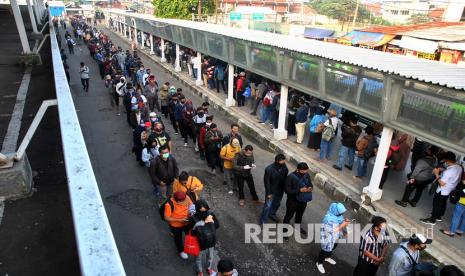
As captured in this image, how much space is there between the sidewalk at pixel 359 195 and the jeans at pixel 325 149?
236 mm

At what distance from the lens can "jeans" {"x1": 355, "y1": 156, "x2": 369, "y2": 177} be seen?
788 cm

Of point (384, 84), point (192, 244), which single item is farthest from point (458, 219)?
point (192, 244)

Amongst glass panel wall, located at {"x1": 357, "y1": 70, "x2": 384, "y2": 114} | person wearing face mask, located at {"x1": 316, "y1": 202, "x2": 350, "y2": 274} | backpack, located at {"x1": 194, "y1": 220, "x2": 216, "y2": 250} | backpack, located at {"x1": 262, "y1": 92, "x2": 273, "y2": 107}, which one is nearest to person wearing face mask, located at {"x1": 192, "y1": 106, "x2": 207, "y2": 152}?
backpack, located at {"x1": 262, "y1": 92, "x2": 273, "y2": 107}

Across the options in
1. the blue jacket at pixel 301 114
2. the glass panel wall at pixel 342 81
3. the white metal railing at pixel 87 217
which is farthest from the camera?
the blue jacket at pixel 301 114

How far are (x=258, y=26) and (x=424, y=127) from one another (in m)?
28.8

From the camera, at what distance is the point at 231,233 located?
6.41m

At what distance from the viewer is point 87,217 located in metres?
2.22

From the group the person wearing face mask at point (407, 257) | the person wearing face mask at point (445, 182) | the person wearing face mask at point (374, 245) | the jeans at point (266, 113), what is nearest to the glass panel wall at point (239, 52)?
the jeans at point (266, 113)

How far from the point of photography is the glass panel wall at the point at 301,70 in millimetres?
8578

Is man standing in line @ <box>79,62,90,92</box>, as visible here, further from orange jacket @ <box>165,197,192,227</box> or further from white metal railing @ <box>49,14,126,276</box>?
white metal railing @ <box>49,14,126,276</box>

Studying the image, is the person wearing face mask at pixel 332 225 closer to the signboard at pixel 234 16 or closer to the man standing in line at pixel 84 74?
the man standing in line at pixel 84 74

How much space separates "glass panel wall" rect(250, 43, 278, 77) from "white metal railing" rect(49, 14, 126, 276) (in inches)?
301

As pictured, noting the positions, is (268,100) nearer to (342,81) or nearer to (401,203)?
(342,81)

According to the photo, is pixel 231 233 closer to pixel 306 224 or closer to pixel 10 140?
pixel 306 224
